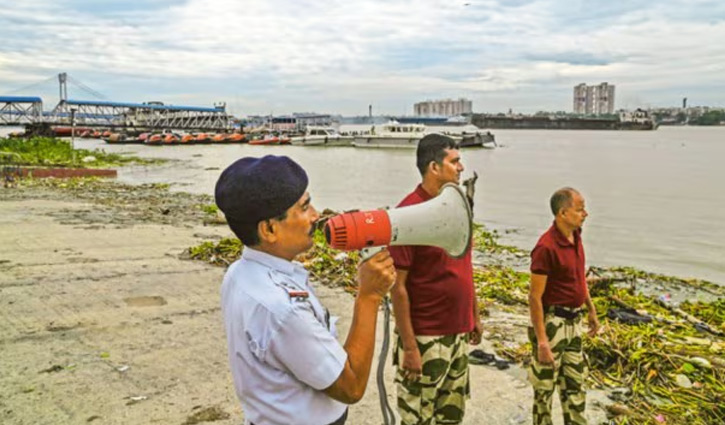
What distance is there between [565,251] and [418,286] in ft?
2.96

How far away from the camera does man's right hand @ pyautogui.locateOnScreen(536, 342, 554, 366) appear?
10.4ft

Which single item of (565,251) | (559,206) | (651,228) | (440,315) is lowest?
(651,228)

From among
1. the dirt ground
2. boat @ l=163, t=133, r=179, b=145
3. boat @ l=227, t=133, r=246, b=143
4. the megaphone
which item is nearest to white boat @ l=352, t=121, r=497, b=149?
boat @ l=227, t=133, r=246, b=143

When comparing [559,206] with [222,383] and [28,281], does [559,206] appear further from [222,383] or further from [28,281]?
[28,281]

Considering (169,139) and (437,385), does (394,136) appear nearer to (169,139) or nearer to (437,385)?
(169,139)

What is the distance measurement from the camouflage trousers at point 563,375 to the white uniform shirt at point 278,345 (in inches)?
74.3

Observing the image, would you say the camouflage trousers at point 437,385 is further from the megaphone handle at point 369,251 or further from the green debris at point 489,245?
the green debris at point 489,245

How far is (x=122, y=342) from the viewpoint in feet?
15.5

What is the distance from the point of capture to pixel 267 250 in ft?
5.35

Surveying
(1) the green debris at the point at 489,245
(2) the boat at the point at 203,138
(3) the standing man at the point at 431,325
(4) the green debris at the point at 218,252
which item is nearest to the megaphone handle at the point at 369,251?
(3) the standing man at the point at 431,325

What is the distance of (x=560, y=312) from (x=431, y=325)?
81cm

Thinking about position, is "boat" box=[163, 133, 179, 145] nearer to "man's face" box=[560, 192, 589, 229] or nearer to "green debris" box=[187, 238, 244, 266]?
"green debris" box=[187, 238, 244, 266]

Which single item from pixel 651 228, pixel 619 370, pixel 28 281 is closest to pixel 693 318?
pixel 619 370

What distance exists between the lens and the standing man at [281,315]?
1.50 metres
